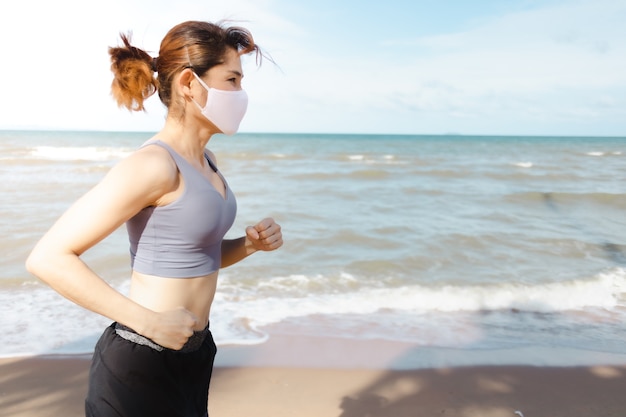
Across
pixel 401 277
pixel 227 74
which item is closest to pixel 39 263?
pixel 227 74

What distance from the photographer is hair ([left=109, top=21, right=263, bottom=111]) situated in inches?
65.7

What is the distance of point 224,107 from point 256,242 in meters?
0.55

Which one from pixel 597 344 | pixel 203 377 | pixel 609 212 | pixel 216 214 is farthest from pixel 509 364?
pixel 609 212

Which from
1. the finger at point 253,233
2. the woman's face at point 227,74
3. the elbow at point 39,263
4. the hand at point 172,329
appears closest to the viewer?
the elbow at point 39,263

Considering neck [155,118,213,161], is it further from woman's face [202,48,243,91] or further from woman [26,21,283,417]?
woman's face [202,48,243,91]

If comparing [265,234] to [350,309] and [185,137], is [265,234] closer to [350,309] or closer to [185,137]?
[185,137]

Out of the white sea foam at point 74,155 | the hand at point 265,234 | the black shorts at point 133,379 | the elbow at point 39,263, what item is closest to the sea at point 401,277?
the hand at point 265,234

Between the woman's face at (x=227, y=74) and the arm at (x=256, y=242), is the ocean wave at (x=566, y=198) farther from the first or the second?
the woman's face at (x=227, y=74)

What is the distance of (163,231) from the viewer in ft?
5.10

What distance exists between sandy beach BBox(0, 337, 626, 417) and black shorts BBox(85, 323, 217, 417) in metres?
2.09

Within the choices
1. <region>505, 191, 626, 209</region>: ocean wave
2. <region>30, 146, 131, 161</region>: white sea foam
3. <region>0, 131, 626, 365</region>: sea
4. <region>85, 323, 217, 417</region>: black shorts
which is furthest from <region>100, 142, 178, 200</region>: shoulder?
<region>30, 146, 131, 161</region>: white sea foam

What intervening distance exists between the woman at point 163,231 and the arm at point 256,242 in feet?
0.79

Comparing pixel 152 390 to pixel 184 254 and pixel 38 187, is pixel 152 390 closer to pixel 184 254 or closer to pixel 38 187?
pixel 184 254

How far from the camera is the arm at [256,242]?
200 cm
